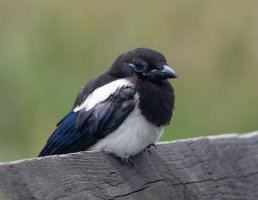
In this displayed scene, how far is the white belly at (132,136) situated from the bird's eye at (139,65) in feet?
0.73

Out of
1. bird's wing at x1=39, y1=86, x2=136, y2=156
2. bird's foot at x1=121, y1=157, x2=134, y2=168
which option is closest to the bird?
bird's wing at x1=39, y1=86, x2=136, y2=156

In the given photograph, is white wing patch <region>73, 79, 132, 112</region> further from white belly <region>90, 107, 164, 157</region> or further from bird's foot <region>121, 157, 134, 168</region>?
bird's foot <region>121, 157, 134, 168</region>

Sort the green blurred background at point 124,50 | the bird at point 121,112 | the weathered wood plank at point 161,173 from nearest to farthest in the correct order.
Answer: the weathered wood plank at point 161,173 → the bird at point 121,112 → the green blurred background at point 124,50

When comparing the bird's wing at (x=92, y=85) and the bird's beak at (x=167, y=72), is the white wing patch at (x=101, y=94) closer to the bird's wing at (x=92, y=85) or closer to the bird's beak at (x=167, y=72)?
the bird's wing at (x=92, y=85)

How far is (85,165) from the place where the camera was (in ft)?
7.72

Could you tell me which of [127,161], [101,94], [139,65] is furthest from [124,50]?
[127,161]

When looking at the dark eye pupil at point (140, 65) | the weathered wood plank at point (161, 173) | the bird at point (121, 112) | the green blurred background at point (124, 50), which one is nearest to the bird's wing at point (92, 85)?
the bird at point (121, 112)

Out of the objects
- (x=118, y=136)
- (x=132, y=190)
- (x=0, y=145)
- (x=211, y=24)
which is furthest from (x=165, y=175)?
(x=211, y=24)

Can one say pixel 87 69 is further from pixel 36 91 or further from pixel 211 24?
pixel 211 24

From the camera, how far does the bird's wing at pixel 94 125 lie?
3.27 metres

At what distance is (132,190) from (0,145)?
7.59 feet

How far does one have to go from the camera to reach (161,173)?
2594mm

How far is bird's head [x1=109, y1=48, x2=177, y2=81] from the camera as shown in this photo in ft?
11.4

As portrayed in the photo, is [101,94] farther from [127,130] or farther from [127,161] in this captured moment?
[127,161]
